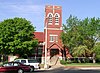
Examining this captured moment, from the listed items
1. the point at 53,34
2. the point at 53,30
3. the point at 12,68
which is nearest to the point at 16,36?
the point at 53,34

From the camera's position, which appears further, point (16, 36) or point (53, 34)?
point (53, 34)

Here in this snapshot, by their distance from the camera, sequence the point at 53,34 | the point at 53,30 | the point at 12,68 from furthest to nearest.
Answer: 1. the point at 53,30
2. the point at 53,34
3. the point at 12,68

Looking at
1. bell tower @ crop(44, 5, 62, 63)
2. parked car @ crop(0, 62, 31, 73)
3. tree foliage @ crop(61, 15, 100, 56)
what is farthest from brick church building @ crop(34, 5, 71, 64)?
parked car @ crop(0, 62, 31, 73)

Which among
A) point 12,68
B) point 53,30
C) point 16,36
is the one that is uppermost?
point 53,30

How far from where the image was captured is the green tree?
58219 mm

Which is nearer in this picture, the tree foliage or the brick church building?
the tree foliage

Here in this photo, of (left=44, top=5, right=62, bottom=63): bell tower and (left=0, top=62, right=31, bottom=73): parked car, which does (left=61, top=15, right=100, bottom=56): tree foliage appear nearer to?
(left=44, top=5, right=62, bottom=63): bell tower

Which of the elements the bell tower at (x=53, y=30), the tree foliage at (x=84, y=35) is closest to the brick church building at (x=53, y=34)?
the bell tower at (x=53, y=30)

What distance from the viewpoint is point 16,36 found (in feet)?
192

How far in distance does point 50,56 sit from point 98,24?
583 inches

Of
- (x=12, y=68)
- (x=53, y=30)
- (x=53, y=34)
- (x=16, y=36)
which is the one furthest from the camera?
(x=53, y=30)

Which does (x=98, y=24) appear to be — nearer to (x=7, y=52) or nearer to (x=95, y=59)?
(x=95, y=59)

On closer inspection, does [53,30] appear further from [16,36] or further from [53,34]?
[16,36]

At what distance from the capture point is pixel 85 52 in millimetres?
59406
